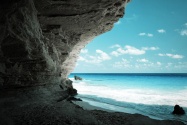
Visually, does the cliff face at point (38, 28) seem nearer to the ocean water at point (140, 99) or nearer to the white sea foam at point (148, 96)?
the ocean water at point (140, 99)

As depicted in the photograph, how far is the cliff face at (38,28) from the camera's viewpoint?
7.62m

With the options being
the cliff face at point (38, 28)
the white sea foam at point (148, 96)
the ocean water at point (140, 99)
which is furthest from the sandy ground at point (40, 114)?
the white sea foam at point (148, 96)

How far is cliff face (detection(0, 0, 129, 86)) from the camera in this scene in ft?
25.0

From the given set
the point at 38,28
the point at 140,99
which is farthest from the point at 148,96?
the point at 38,28

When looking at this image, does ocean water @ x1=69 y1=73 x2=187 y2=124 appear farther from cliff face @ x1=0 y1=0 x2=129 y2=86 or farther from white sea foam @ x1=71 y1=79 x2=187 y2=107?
cliff face @ x1=0 y1=0 x2=129 y2=86

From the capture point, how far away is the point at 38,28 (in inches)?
361

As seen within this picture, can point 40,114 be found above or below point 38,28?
below

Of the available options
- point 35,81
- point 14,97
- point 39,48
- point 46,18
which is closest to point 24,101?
point 14,97

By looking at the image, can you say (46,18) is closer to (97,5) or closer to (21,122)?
(97,5)

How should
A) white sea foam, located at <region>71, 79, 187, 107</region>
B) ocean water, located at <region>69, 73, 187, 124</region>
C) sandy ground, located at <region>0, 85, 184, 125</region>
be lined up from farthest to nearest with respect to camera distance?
white sea foam, located at <region>71, 79, 187, 107</region> → ocean water, located at <region>69, 73, 187, 124</region> → sandy ground, located at <region>0, 85, 184, 125</region>

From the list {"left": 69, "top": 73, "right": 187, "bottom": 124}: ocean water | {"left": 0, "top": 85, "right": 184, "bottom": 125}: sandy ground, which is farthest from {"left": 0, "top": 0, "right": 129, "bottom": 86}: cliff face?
{"left": 69, "top": 73, "right": 187, "bottom": 124}: ocean water

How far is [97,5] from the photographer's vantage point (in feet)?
31.7

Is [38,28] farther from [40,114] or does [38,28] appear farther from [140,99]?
[140,99]

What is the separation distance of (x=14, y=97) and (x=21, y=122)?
113 inches
